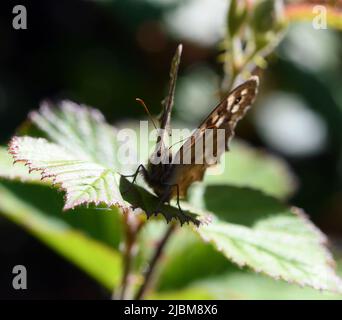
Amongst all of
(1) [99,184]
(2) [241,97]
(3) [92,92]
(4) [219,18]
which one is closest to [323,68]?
(4) [219,18]

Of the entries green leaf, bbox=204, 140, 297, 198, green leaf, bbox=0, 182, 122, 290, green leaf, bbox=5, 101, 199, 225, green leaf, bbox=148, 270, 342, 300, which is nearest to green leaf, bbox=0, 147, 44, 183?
green leaf, bbox=5, 101, 199, 225

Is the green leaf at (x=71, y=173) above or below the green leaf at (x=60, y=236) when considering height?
below

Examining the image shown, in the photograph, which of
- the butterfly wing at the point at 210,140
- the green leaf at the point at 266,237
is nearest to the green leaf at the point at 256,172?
the green leaf at the point at 266,237

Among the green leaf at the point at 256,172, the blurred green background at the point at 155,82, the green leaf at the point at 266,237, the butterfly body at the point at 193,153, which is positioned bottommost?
the green leaf at the point at 266,237

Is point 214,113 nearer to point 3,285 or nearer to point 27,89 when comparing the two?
point 3,285

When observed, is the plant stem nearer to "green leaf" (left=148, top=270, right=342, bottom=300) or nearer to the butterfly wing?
the butterfly wing

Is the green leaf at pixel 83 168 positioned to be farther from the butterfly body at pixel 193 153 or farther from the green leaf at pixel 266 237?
the green leaf at pixel 266 237
